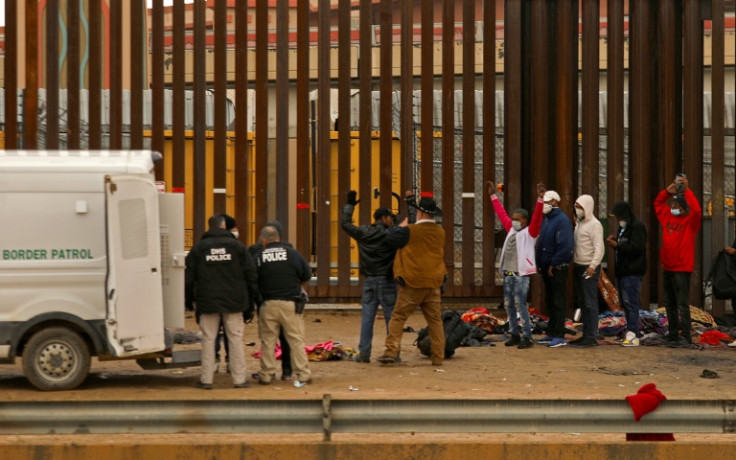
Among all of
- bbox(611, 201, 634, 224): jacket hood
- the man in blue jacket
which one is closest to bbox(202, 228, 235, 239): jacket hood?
the man in blue jacket

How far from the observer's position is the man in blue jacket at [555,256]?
47.1 ft

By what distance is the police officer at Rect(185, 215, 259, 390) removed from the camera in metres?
11.2

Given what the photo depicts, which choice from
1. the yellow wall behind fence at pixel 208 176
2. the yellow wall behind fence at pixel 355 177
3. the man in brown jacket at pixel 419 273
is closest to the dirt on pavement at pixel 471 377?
the man in brown jacket at pixel 419 273

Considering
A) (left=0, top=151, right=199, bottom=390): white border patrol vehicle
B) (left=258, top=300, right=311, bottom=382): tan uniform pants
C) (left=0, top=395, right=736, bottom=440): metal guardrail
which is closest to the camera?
(left=0, top=395, right=736, bottom=440): metal guardrail

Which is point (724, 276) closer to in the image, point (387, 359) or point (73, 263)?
point (387, 359)

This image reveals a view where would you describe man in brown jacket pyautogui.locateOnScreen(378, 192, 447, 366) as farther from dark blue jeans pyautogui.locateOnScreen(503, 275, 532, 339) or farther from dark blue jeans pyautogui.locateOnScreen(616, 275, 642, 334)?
dark blue jeans pyautogui.locateOnScreen(616, 275, 642, 334)

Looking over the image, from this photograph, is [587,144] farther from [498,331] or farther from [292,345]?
[292,345]

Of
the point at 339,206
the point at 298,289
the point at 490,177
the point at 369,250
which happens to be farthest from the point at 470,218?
the point at 298,289

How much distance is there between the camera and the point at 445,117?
17109 millimetres

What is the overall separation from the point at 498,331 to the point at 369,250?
128 inches

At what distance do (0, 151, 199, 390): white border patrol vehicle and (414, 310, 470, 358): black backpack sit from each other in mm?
3468

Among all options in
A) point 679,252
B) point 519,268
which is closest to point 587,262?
point 519,268

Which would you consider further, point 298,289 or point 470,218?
point 470,218

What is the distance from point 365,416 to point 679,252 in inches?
328
